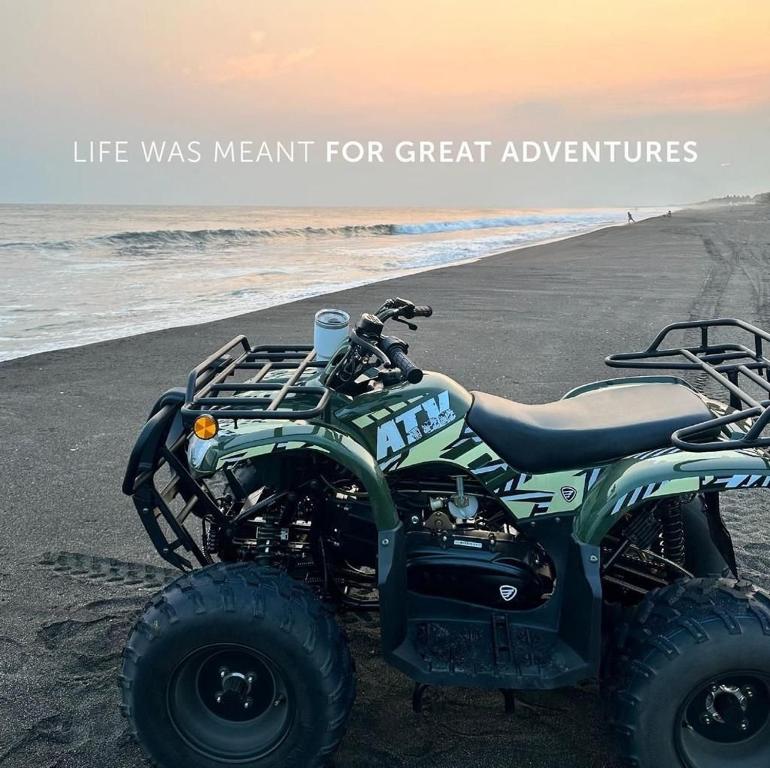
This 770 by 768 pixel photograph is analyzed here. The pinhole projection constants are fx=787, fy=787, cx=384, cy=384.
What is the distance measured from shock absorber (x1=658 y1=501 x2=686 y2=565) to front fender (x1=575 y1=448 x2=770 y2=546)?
1.44ft

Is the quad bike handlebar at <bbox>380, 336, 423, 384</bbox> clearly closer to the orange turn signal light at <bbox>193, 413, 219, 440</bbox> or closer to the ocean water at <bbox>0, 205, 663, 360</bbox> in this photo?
the orange turn signal light at <bbox>193, 413, 219, 440</bbox>

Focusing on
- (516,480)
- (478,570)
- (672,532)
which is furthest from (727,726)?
(516,480)

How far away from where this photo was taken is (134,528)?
15.7 feet

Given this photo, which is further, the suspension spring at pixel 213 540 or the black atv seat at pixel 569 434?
the suspension spring at pixel 213 540

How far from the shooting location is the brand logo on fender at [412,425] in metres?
2.80

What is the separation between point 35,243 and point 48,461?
32.8 metres

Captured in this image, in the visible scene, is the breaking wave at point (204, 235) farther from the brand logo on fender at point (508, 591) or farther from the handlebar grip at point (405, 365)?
the brand logo on fender at point (508, 591)

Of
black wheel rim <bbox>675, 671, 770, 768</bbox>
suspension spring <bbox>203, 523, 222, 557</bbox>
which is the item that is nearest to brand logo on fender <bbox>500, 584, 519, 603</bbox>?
black wheel rim <bbox>675, 671, 770, 768</bbox>

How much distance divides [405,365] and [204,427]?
0.69 metres

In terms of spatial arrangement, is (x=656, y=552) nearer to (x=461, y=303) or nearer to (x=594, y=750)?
(x=594, y=750)

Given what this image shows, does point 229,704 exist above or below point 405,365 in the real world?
below

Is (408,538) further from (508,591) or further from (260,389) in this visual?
(260,389)

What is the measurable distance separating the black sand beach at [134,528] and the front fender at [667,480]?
943mm

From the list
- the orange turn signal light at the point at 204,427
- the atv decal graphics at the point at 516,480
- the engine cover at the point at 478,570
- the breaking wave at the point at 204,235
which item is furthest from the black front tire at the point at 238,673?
the breaking wave at the point at 204,235
